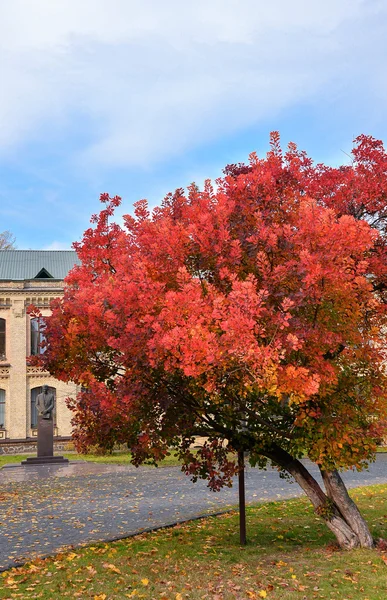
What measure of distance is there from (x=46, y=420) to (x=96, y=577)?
20.4m

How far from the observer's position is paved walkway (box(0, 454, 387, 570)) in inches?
420

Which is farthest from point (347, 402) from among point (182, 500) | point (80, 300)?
point (182, 500)

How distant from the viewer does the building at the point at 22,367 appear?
36438mm

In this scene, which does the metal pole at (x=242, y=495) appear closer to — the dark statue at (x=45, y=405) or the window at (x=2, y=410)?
the dark statue at (x=45, y=405)

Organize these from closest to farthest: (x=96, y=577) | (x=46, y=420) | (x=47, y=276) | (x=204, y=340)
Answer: (x=204, y=340) < (x=96, y=577) < (x=46, y=420) < (x=47, y=276)

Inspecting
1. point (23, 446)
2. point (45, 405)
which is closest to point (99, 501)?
point (45, 405)

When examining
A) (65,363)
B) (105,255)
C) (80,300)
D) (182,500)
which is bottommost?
(182,500)

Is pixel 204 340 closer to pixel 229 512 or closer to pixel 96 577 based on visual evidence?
pixel 96 577

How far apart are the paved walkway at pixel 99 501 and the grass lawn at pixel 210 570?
0.92m

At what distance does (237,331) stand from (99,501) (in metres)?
10.4

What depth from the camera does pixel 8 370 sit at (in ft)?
121

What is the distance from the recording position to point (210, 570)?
795cm

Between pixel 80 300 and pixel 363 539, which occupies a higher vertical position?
pixel 80 300

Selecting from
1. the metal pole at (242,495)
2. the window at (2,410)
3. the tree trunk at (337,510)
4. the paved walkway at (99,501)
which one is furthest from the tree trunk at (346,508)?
the window at (2,410)
